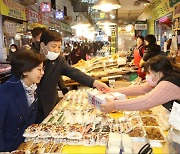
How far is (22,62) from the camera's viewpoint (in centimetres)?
265

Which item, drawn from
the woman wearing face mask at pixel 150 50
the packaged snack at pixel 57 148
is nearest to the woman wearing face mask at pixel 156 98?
the packaged snack at pixel 57 148

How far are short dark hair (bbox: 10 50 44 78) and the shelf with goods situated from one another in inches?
23.6

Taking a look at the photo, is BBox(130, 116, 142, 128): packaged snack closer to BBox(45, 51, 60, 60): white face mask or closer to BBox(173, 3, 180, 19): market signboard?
BBox(45, 51, 60, 60): white face mask

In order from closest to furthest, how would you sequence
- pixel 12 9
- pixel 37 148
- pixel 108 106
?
pixel 37 148 → pixel 108 106 → pixel 12 9

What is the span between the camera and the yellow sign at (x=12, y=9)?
9469mm

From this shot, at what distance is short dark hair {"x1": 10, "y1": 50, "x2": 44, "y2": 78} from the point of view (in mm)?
→ 2646

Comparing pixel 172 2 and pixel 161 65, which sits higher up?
pixel 172 2

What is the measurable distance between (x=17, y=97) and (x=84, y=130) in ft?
2.58

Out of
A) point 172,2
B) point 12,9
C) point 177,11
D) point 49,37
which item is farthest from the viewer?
point 12,9

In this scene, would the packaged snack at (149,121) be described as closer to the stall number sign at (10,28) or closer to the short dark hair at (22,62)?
the short dark hair at (22,62)

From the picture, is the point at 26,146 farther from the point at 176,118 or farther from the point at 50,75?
the point at 50,75

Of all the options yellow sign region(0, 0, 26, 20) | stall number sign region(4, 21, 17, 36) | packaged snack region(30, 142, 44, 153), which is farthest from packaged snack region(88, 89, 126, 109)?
stall number sign region(4, 21, 17, 36)

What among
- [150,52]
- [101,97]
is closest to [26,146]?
[101,97]

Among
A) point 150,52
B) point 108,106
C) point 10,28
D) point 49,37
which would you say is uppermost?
point 10,28
